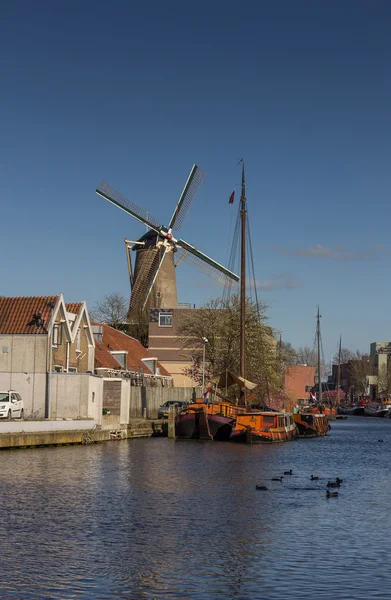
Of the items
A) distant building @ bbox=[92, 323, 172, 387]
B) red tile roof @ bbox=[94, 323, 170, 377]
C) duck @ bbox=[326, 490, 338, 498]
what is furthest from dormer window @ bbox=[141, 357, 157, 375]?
duck @ bbox=[326, 490, 338, 498]

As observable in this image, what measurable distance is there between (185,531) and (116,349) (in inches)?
2701

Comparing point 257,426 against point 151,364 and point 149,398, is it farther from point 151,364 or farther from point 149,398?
point 151,364

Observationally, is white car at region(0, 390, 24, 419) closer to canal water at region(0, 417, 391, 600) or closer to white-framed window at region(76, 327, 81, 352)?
canal water at region(0, 417, 391, 600)

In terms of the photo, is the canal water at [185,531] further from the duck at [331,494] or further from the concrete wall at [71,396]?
the concrete wall at [71,396]

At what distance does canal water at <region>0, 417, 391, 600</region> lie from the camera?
766 inches

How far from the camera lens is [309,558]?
73.6 ft

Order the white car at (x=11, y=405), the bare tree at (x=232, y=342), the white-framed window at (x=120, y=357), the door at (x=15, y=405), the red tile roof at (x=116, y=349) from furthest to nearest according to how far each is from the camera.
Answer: the bare tree at (x=232, y=342) < the white-framed window at (x=120, y=357) < the red tile roof at (x=116, y=349) < the door at (x=15, y=405) < the white car at (x=11, y=405)

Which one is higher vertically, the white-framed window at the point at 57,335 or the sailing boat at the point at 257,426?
the white-framed window at the point at 57,335

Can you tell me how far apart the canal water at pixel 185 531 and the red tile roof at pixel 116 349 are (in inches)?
1464

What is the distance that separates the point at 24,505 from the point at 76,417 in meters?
29.4

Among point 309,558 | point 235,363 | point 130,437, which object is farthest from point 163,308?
point 309,558

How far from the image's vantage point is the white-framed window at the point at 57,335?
213ft

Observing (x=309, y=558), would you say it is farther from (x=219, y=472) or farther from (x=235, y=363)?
(x=235, y=363)

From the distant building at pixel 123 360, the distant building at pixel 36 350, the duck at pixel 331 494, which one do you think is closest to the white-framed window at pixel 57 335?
the distant building at pixel 36 350
